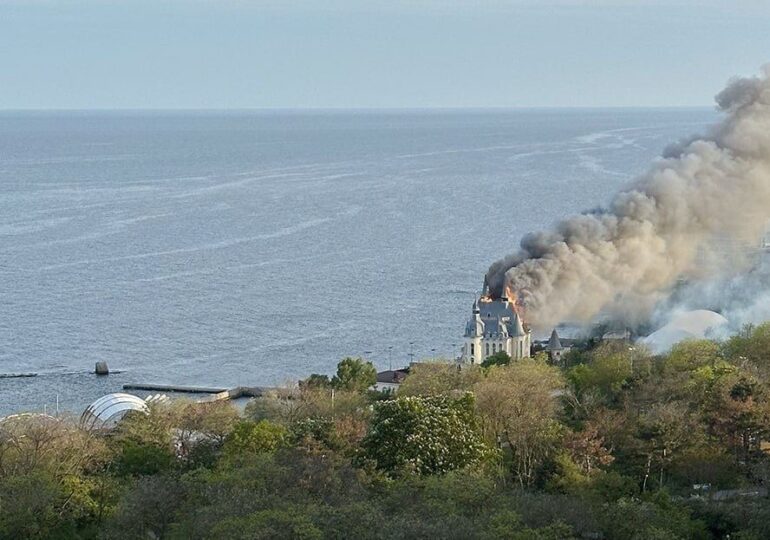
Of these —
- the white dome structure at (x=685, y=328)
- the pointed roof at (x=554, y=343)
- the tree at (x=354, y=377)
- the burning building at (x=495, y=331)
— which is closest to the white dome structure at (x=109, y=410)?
the tree at (x=354, y=377)

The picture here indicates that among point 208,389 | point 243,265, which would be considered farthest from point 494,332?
point 243,265

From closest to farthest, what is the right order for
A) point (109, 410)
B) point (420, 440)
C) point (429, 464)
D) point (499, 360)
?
point (429, 464) → point (420, 440) → point (109, 410) → point (499, 360)

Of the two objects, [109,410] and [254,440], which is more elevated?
[254,440]

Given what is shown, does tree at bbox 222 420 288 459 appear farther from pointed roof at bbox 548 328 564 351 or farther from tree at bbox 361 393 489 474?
pointed roof at bbox 548 328 564 351

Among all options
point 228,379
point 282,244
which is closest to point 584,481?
point 228,379

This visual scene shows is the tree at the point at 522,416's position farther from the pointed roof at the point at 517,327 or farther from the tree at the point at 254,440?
the pointed roof at the point at 517,327

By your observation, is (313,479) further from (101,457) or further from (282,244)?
(282,244)

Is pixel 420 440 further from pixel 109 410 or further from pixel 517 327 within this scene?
pixel 517 327
